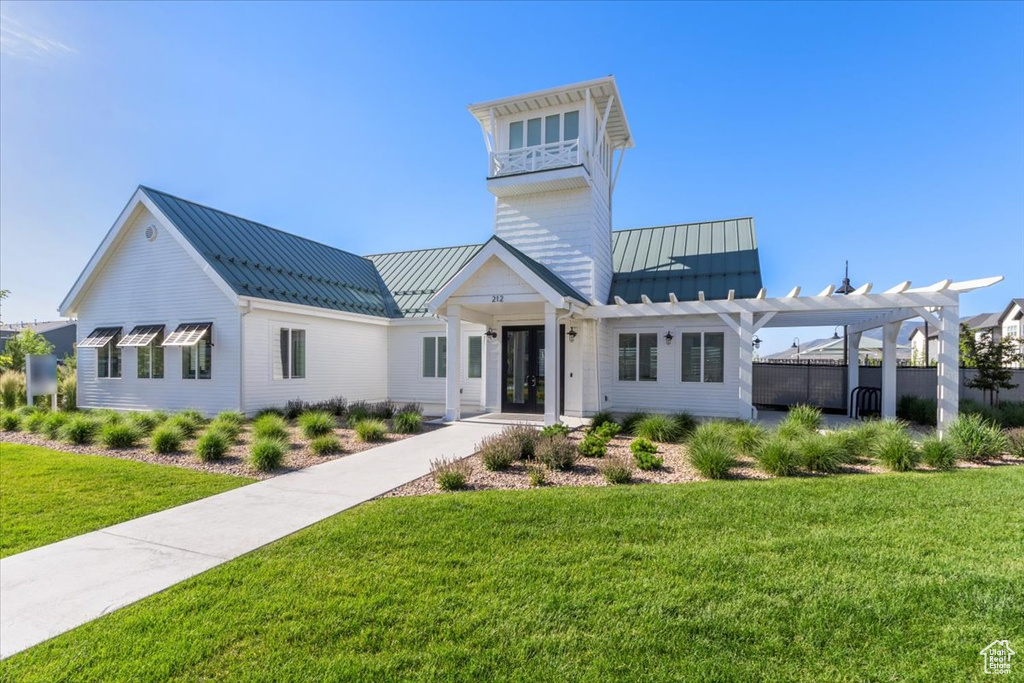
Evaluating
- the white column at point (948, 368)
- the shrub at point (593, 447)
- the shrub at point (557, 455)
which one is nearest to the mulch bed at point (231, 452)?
the shrub at point (557, 455)

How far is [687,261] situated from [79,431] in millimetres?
16517

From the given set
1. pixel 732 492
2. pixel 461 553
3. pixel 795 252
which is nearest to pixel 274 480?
pixel 461 553

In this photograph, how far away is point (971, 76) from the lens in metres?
11.4

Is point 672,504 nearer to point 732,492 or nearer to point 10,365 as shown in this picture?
point 732,492

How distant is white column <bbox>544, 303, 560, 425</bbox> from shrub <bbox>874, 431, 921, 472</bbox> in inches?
250

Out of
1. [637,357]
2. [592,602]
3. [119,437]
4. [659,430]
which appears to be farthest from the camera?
[637,357]

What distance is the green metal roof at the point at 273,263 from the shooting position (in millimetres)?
13867

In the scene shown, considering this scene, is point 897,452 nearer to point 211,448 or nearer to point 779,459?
point 779,459

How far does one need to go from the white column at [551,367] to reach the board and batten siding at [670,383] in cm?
286

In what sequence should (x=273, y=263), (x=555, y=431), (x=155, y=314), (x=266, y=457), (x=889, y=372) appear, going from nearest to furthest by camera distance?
(x=266, y=457) → (x=555, y=431) → (x=889, y=372) → (x=155, y=314) → (x=273, y=263)

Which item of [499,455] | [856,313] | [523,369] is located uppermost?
[856,313]

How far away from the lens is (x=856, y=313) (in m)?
12.8

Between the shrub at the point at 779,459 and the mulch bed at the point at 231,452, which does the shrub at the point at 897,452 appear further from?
the mulch bed at the point at 231,452

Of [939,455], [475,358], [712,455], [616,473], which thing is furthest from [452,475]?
[475,358]
